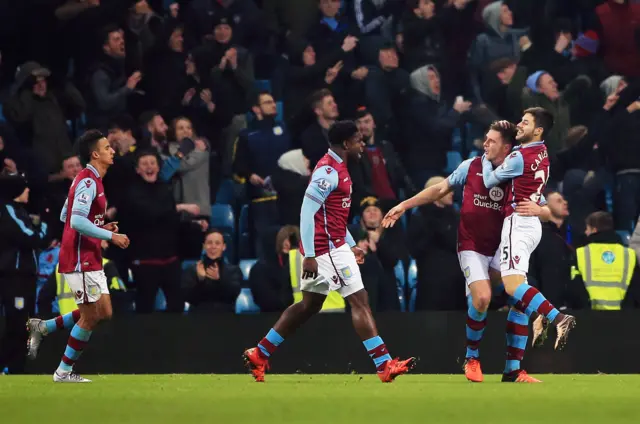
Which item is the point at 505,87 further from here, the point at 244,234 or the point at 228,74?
the point at 244,234

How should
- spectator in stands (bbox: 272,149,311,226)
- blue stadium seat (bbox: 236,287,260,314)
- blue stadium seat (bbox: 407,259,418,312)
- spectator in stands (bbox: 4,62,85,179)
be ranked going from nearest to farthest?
blue stadium seat (bbox: 407,259,418,312), blue stadium seat (bbox: 236,287,260,314), spectator in stands (bbox: 272,149,311,226), spectator in stands (bbox: 4,62,85,179)

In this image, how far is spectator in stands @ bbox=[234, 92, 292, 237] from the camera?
17.1 metres

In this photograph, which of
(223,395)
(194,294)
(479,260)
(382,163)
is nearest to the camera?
(223,395)

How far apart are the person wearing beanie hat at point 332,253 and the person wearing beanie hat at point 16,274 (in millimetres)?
3832

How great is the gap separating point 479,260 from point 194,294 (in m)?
4.80

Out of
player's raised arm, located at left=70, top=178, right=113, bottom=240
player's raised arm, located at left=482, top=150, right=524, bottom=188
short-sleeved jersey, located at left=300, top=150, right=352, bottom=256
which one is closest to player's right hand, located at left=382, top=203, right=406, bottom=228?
short-sleeved jersey, located at left=300, top=150, right=352, bottom=256

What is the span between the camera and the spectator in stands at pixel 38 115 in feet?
56.0

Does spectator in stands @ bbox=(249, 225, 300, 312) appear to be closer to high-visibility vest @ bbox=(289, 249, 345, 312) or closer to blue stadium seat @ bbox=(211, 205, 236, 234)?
high-visibility vest @ bbox=(289, 249, 345, 312)

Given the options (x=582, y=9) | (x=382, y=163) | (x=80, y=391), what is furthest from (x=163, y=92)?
(x=80, y=391)

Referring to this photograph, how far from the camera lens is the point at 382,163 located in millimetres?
17109

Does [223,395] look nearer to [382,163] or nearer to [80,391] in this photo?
[80,391]

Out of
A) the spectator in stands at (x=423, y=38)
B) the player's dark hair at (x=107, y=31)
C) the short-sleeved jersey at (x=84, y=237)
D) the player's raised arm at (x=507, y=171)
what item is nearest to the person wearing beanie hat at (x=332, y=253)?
the player's raised arm at (x=507, y=171)

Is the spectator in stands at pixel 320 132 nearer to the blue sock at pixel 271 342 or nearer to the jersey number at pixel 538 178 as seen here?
the blue sock at pixel 271 342

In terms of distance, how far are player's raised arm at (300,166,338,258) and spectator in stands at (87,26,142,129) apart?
6.58 meters
